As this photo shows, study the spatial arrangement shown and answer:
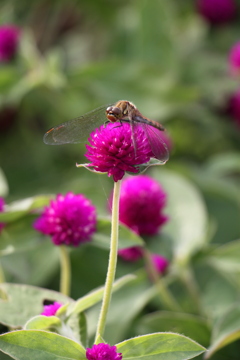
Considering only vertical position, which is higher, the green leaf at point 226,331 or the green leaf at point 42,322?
the green leaf at point 42,322

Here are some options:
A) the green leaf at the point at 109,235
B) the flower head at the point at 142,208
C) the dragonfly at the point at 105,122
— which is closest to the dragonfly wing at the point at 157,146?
the dragonfly at the point at 105,122

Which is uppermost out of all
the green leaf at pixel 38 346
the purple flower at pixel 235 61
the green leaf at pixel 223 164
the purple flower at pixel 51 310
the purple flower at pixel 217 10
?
the purple flower at pixel 217 10

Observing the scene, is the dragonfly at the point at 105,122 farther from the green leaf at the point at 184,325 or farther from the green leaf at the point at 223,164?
the green leaf at the point at 223,164

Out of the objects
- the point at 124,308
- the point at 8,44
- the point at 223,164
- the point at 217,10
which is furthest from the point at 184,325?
the point at 217,10

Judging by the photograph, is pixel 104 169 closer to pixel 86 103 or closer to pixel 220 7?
pixel 86 103

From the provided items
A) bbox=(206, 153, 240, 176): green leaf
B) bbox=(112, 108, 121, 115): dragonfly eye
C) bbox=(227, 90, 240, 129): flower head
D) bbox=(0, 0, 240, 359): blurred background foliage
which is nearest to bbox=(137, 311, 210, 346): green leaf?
bbox=(0, 0, 240, 359): blurred background foliage

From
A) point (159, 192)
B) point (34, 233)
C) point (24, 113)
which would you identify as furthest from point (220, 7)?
point (34, 233)

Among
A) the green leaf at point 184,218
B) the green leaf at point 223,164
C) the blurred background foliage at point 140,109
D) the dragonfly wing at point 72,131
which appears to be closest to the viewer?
the dragonfly wing at point 72,131
